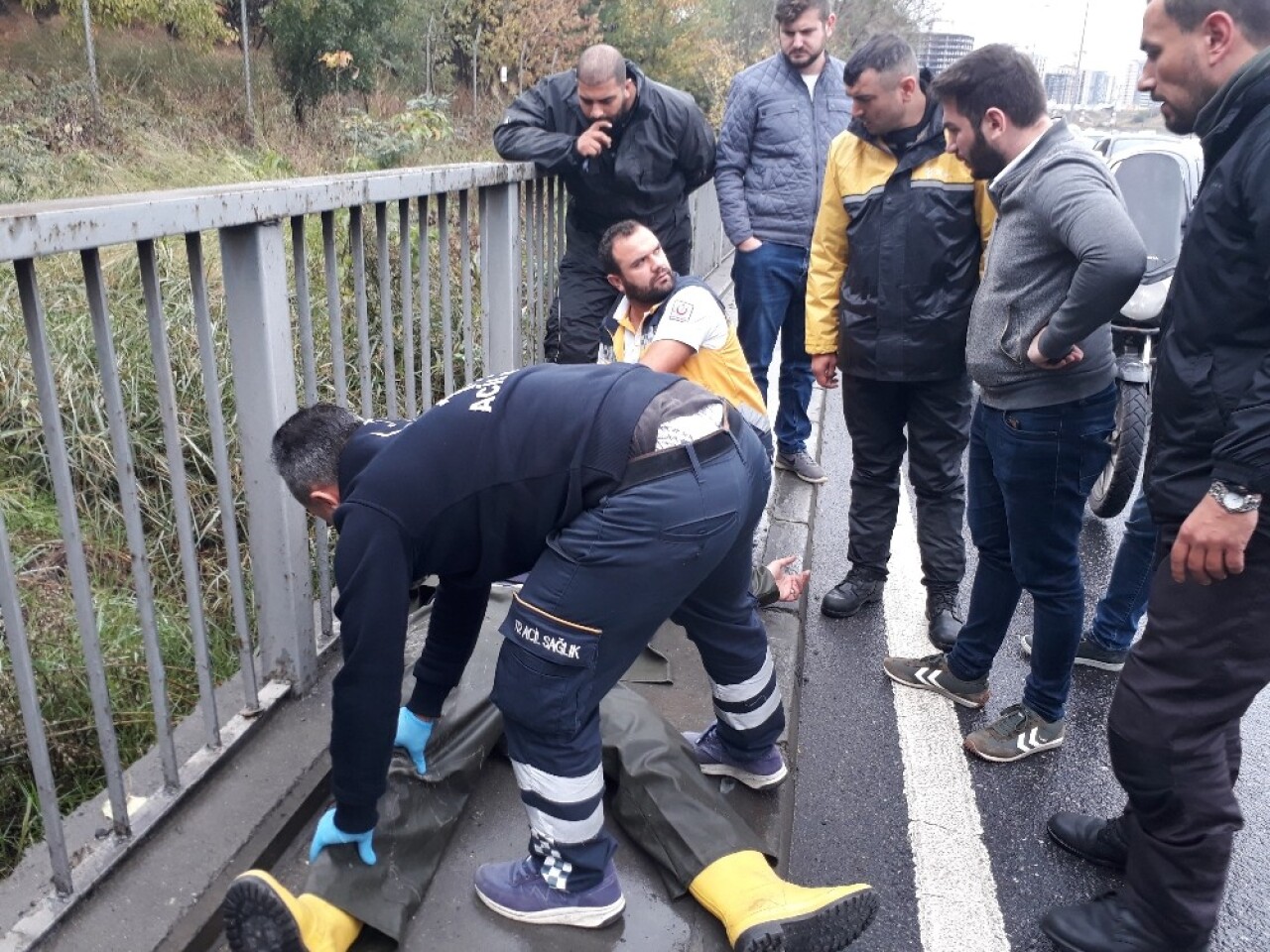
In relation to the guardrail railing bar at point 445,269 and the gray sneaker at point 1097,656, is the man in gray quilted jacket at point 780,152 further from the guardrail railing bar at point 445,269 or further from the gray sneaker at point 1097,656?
the gray sneaker at point 1097,656

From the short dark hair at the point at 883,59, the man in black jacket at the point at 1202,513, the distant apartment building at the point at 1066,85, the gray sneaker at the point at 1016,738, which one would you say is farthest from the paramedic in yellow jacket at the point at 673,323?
the distant apartment building at the point at 1066,85

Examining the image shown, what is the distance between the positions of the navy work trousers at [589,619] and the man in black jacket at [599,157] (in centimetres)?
240

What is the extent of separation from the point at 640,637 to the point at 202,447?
9.53ft

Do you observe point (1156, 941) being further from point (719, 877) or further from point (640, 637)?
point (640, 637)

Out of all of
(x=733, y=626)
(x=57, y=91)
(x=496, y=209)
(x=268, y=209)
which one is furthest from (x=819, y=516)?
(x=57, y=91)

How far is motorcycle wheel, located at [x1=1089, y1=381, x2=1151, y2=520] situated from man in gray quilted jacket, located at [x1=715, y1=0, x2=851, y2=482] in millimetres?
1600

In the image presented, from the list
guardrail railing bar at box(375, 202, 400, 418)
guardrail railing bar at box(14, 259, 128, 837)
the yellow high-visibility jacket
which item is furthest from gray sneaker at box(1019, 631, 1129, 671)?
guardrail railing bar at box(14, 259, 128, 837)

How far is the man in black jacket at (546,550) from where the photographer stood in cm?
199

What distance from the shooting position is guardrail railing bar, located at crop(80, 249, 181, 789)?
6.77ft

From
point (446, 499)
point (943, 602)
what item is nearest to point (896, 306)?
point (943, 602)

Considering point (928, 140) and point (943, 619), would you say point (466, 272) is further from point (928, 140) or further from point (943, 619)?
point (943, 619)

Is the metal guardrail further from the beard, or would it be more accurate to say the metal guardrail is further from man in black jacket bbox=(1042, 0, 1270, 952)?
man in black jacket bbox=(1042, 0, 1270, 952)

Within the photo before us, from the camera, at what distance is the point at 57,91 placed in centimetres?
1427

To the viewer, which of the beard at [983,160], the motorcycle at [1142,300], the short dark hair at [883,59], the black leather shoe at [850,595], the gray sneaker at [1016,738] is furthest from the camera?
the motorcycle at [1142,300]
